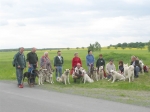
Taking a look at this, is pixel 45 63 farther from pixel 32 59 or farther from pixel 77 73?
pixel 77 73

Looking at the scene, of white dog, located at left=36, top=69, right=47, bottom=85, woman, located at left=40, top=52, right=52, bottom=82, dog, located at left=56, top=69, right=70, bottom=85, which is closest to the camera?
white dog, located at left=36, top=69, right=47, bottom=85

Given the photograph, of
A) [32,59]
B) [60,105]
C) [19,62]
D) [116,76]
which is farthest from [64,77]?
[60,105]

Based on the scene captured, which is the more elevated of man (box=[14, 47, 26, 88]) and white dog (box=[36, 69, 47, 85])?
man (box=[14, 47, 26, 88])

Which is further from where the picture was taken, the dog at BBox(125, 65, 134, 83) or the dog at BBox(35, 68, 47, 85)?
the dog at BBox(125, 65, 134, 83)

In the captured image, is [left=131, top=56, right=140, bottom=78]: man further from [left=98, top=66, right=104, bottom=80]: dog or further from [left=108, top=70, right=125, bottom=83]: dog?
[left=98, top=66, right=104, bottom=80]: dog

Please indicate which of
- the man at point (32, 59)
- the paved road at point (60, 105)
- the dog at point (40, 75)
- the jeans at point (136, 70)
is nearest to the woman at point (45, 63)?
the dog at point (40, 75)

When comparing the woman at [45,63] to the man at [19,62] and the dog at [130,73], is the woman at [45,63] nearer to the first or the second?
the man at [19,62]

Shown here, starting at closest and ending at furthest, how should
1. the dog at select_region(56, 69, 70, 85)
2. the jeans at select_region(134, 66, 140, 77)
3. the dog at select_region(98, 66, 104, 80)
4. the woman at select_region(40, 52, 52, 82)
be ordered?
the dog at select_region(56, 69, 70, 85)
the woman at select_region(40, 52, 52, 82)
the jeans at select_region(134, 66, 140, 77)
the dog at select_region(98, 66, 104, 80)

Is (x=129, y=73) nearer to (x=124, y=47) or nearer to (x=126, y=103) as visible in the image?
(x=126, y=103)

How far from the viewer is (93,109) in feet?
27.2

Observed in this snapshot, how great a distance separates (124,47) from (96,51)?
1850cm

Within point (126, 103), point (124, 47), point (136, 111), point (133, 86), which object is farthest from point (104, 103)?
point (124, 47)

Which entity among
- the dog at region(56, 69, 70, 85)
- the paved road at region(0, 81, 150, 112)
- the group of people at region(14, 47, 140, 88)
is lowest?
the paved road at region(0, 81, 150, 112)

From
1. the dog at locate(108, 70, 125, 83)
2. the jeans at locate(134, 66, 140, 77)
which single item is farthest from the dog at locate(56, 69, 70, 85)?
the jeans at locate(134, 66, 140, 77)
